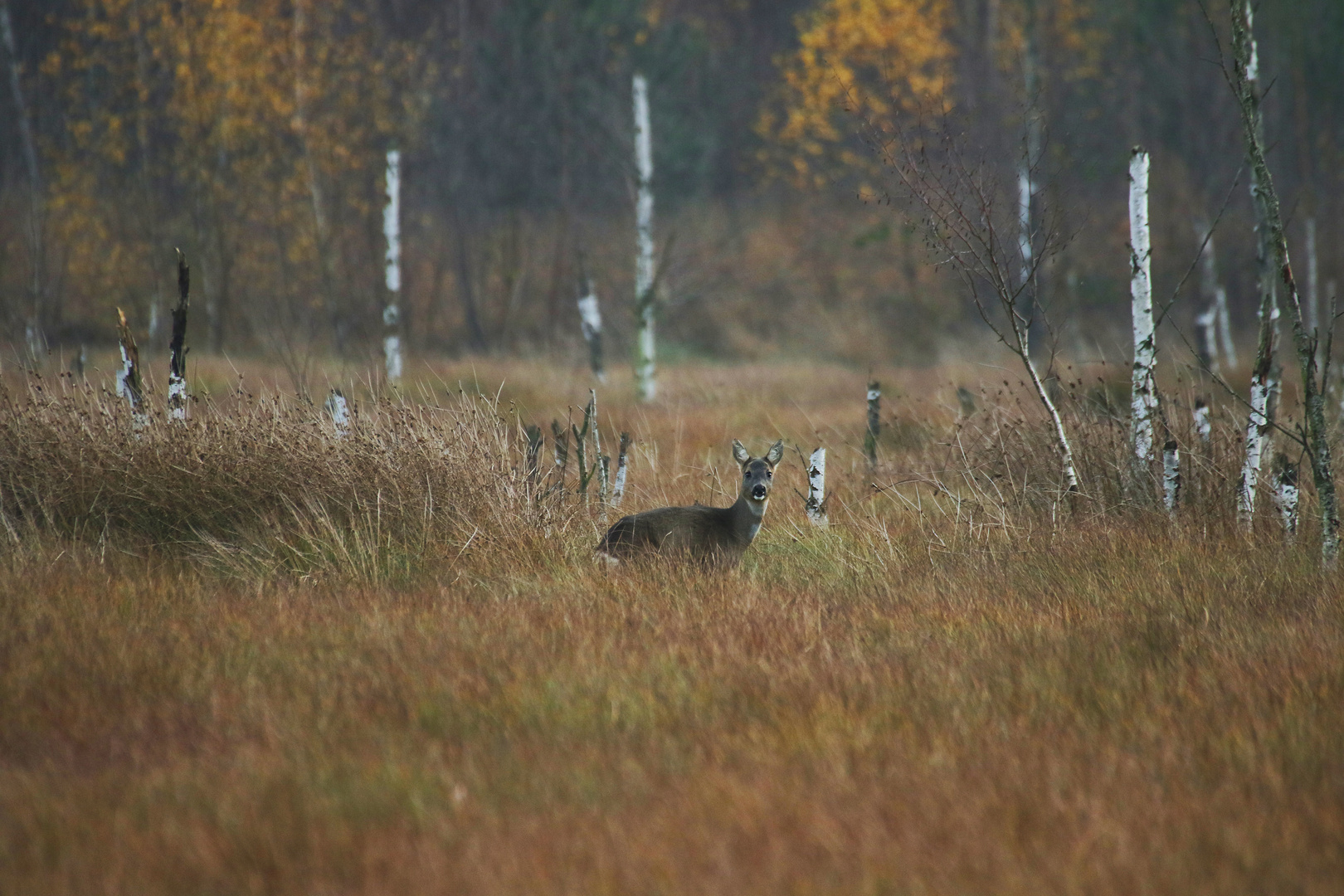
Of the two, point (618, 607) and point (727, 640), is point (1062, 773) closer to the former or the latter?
point (727, 640)

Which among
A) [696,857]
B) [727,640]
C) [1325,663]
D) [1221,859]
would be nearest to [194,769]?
[696,857]

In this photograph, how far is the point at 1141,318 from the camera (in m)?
7.57

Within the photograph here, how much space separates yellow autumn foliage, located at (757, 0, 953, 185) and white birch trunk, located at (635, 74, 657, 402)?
31.5ft

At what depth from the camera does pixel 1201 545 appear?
21.2ft

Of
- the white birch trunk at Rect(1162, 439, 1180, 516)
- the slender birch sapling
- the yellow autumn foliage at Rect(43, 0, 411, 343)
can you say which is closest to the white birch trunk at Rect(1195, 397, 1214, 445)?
the white birch trunk at Rect(1162, 439, 1180, 516)

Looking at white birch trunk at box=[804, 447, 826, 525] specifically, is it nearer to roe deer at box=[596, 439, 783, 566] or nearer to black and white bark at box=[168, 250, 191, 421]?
roe deer at box=[596, 439, 783, 566]

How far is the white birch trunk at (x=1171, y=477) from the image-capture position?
713cm

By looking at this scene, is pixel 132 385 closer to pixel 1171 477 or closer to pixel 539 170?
pixel 1171 477

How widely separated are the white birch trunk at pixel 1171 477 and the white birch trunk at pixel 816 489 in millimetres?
2235

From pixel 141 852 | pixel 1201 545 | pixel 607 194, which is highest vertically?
pixel 607 194

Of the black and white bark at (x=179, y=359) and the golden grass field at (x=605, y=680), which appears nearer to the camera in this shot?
the golden grass field at (x=605, y=680)

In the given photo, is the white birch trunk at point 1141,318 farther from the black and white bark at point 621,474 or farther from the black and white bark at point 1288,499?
the black and white bark at point 621,474

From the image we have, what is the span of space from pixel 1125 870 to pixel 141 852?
2.72 metres

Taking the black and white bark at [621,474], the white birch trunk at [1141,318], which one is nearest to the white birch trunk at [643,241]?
the black and white bark at [621,474]
